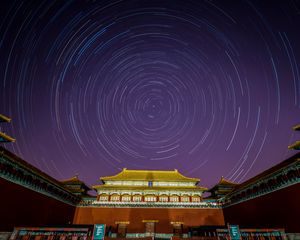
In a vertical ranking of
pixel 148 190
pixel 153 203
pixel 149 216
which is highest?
pixel 148 190

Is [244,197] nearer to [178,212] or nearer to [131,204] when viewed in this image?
[178,212]

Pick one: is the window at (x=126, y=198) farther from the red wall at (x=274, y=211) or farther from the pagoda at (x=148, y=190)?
the red wall at (x=274, y=211)

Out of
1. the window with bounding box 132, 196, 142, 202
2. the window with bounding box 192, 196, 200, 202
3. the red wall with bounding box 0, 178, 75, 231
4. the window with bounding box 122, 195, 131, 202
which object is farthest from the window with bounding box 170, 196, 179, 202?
the red wall with bounding box 0, 178, 75, 231

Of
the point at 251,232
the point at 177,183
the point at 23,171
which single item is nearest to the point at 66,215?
the point at 23,171

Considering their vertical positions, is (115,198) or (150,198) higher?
(150,198)

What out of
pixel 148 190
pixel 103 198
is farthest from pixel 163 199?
pixel 103 198

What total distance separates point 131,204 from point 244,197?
1481cm

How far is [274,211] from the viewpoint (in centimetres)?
1529

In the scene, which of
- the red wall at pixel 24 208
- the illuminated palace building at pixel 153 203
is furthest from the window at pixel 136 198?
the red wall at pixel 24 208

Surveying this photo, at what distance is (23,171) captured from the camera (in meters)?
15.6

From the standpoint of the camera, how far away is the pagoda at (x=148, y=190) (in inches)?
1072

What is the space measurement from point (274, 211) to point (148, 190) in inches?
680

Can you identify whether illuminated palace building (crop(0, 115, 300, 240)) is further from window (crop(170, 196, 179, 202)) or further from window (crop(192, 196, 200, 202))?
window (crop(170, 196, 179, 202))

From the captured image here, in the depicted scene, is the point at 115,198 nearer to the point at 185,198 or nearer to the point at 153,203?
the point at 153,203
